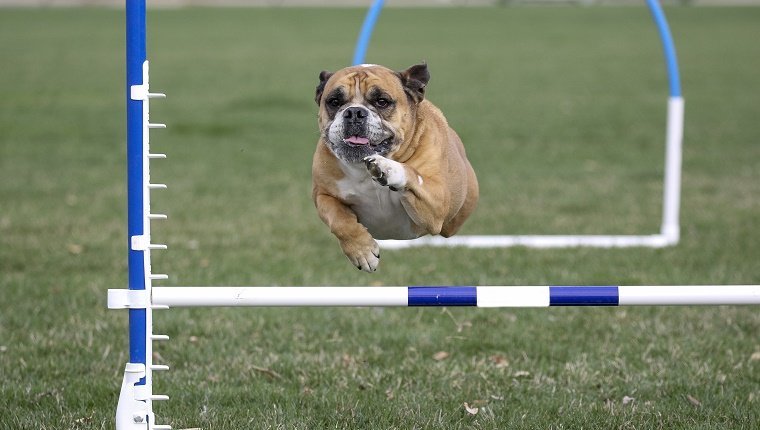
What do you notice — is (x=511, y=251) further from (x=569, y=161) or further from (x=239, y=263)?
(x=569, y=161)

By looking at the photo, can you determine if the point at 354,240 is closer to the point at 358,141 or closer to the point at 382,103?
the point at 358,141

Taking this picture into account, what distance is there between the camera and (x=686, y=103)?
66.2ft

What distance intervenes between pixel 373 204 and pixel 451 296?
2.10ft

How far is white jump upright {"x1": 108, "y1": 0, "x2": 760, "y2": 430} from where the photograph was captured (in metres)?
4.26

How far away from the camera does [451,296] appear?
4.35 meters

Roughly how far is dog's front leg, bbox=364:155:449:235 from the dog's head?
0.14 metres

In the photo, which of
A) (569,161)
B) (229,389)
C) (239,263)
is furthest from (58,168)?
(229,389)

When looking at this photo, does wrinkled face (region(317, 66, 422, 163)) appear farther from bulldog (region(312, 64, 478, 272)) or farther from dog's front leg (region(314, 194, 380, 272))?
dog's front leg (region(314, 194, 380, 272))

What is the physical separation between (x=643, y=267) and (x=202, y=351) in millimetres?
3888

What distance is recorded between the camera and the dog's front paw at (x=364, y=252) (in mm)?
4531

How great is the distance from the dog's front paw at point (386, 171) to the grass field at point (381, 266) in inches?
58.0

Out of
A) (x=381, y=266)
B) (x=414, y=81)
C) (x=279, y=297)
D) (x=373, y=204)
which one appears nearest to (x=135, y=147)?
(x=279, y=297)

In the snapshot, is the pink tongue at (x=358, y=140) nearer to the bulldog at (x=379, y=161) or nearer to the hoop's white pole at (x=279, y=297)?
the bulldog at (x=379, y=161)

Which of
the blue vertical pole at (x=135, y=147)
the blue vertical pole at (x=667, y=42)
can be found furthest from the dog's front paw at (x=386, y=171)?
the blue vertical pole at (x=667, y=42)
